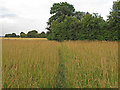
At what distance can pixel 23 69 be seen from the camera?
2.11 meters

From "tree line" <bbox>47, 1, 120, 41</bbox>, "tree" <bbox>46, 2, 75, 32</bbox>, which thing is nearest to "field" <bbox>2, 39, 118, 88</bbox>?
"tree line" <bbox>47, 1, 120, 41</bbox>

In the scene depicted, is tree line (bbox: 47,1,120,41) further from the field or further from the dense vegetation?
the field

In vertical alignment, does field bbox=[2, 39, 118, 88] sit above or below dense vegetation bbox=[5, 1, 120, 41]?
below

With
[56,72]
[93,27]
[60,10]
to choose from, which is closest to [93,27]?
[93,27]

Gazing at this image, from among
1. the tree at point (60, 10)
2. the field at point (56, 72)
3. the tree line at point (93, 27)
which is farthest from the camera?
the tree at point (60, 10)

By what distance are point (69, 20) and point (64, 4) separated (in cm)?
1372

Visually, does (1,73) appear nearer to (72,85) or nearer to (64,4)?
(72,85)

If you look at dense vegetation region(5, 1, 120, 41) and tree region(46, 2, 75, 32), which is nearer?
dense vegetation region(5, 1, 120, 41)

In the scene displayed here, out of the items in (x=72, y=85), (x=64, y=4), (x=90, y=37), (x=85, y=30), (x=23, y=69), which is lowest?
(x=72, y=85)

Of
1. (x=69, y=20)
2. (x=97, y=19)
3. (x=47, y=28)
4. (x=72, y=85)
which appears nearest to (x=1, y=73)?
(x=72, y=85)

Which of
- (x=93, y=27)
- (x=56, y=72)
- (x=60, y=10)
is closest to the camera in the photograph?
(x=56, y=72)

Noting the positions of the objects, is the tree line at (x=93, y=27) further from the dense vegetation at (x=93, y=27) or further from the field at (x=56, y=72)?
the field at (x=56, y=72)

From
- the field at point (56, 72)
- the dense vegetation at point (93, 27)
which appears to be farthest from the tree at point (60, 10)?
the field at point (56, 72)

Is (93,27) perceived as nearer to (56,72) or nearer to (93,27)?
(93,27)
